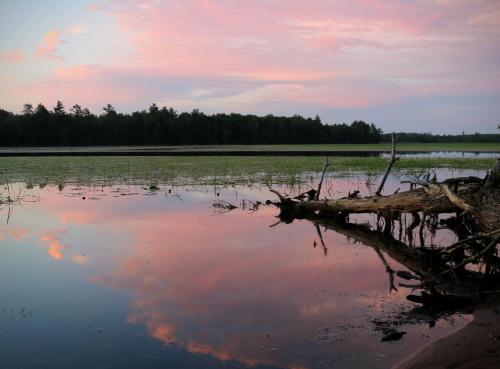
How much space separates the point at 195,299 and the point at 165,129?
9691 cm

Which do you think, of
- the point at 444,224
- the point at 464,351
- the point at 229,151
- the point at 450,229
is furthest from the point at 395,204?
the point at 229,151

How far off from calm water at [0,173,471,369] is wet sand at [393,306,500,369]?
0.20 m

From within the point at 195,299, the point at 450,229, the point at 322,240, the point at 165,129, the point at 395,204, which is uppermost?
the point at 165,129

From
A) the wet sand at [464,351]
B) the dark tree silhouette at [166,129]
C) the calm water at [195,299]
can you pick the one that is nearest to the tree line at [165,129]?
the dark tree silhouette at [166,129]

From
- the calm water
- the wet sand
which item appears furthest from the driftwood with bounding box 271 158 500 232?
the wet sand

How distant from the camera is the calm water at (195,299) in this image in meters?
4.99

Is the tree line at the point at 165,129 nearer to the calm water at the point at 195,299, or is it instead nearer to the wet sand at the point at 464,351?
the calm water at the point at 195,299

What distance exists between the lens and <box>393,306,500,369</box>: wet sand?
4438 mm

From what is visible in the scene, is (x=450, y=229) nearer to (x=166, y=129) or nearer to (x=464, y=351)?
(x=464, y=351)

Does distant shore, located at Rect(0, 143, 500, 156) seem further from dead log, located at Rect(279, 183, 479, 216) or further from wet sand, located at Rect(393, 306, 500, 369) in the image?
wet sand, located at Rect(393, 306, 500, 369)

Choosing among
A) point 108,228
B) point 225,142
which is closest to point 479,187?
point 108,228

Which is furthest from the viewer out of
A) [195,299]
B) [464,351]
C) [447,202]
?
[447,202]

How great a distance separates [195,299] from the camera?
6.72m

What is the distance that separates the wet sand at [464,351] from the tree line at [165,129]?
94208 mm
